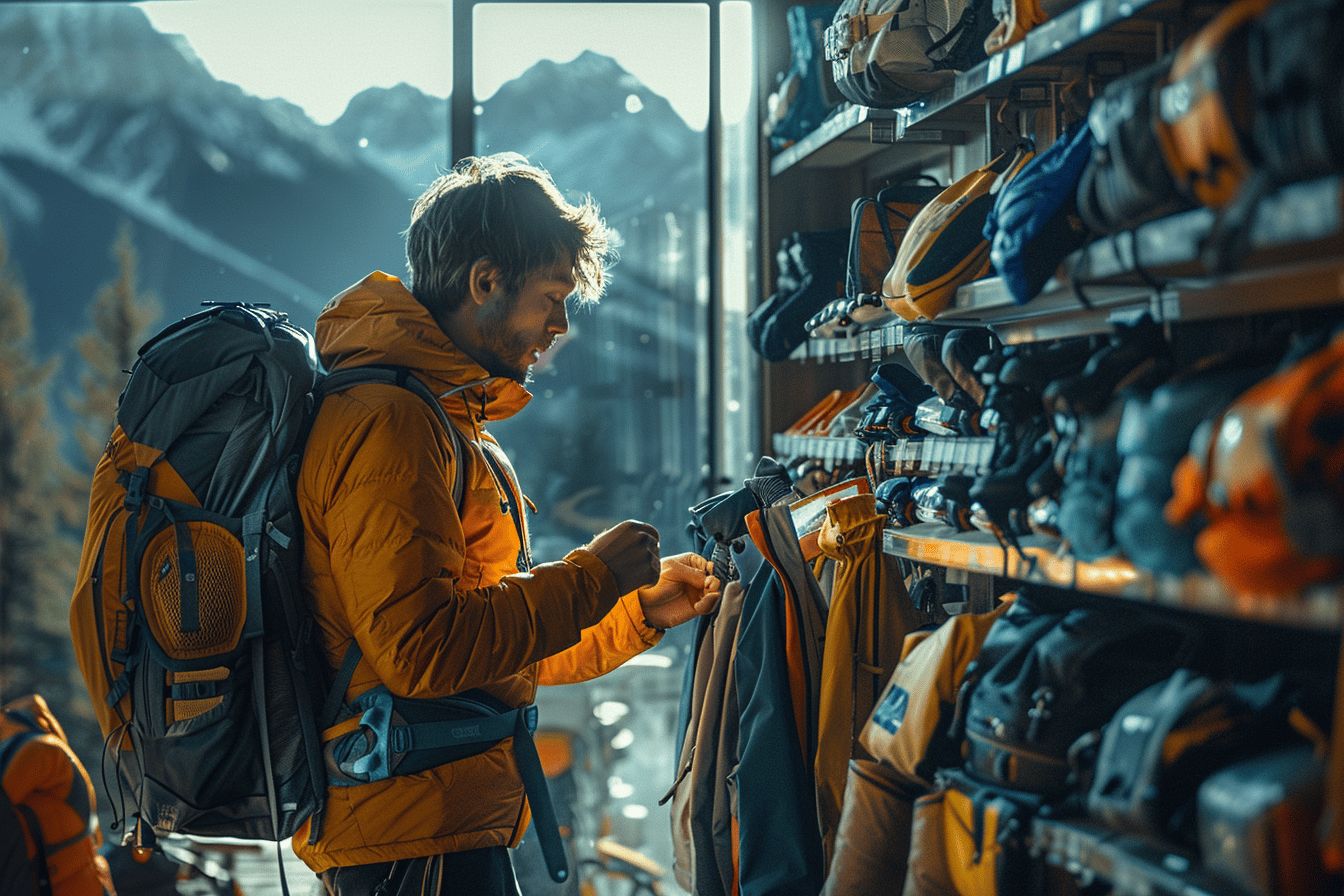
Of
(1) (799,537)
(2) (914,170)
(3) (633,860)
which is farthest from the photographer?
(3) (633,860)

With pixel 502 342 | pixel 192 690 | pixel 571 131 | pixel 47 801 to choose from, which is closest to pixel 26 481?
pixel 571 131

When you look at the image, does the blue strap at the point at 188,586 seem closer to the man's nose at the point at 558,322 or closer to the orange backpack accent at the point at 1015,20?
the man's nose at the point at 558,322

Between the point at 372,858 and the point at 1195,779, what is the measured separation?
129 centimetres

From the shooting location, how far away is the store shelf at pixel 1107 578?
1.05m

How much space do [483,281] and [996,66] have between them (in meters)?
0.93

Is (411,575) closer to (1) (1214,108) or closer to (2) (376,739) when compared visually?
(2) (376,739)

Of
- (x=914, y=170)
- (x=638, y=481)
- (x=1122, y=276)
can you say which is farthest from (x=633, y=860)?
(x=1122, y=276)

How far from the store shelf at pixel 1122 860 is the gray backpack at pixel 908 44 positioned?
4.46 ft

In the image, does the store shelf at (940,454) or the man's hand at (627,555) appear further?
the man's hand at (627,555)

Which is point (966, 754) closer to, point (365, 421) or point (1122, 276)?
point (1122, 276)

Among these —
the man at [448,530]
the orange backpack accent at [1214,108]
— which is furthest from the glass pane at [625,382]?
the orange backpack accent at [1214,108]

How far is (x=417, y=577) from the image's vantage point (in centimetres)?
183

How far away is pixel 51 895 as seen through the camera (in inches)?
75.8

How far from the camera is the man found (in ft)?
6.07
